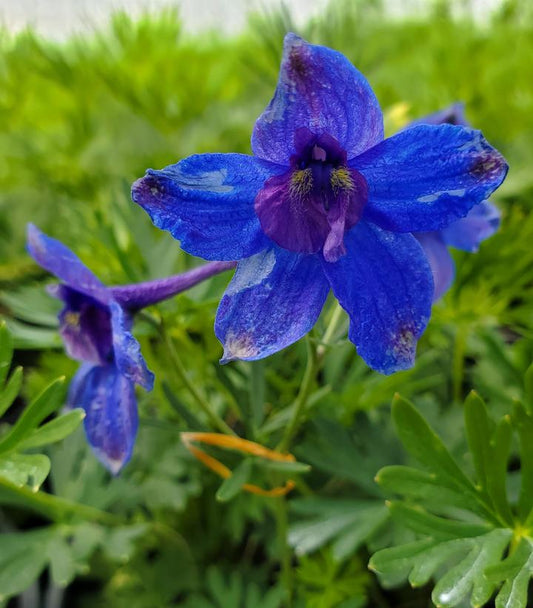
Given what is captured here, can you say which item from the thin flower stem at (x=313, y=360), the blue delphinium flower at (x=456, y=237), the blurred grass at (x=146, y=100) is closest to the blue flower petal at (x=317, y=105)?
the thin flower stem at (x=313, y=360)

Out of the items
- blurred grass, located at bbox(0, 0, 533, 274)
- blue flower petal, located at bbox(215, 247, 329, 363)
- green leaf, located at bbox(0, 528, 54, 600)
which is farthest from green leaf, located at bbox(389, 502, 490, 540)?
blurred grass, located at bbox(0, 0, 533, 274)

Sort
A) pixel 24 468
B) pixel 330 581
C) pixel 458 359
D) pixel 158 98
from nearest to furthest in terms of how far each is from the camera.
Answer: pixel 24 468 → pixel 330 581 → pixel 458 359 → pixel 158 98

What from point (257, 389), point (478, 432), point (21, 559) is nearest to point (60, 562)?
point (21, 559)

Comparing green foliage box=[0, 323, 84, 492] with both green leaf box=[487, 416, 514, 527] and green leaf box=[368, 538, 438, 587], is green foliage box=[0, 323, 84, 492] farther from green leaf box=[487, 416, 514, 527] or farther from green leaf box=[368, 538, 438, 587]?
green leaf box=[487, 416, 514, 527]

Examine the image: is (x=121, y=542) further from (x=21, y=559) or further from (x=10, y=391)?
(x=10, y=391)

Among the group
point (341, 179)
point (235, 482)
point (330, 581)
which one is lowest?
point (330, 581)

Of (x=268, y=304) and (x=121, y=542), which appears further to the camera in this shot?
(x=121, y=542)

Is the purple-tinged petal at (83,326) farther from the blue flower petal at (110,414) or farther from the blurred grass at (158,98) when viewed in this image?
the blurred grass at (158,98)
